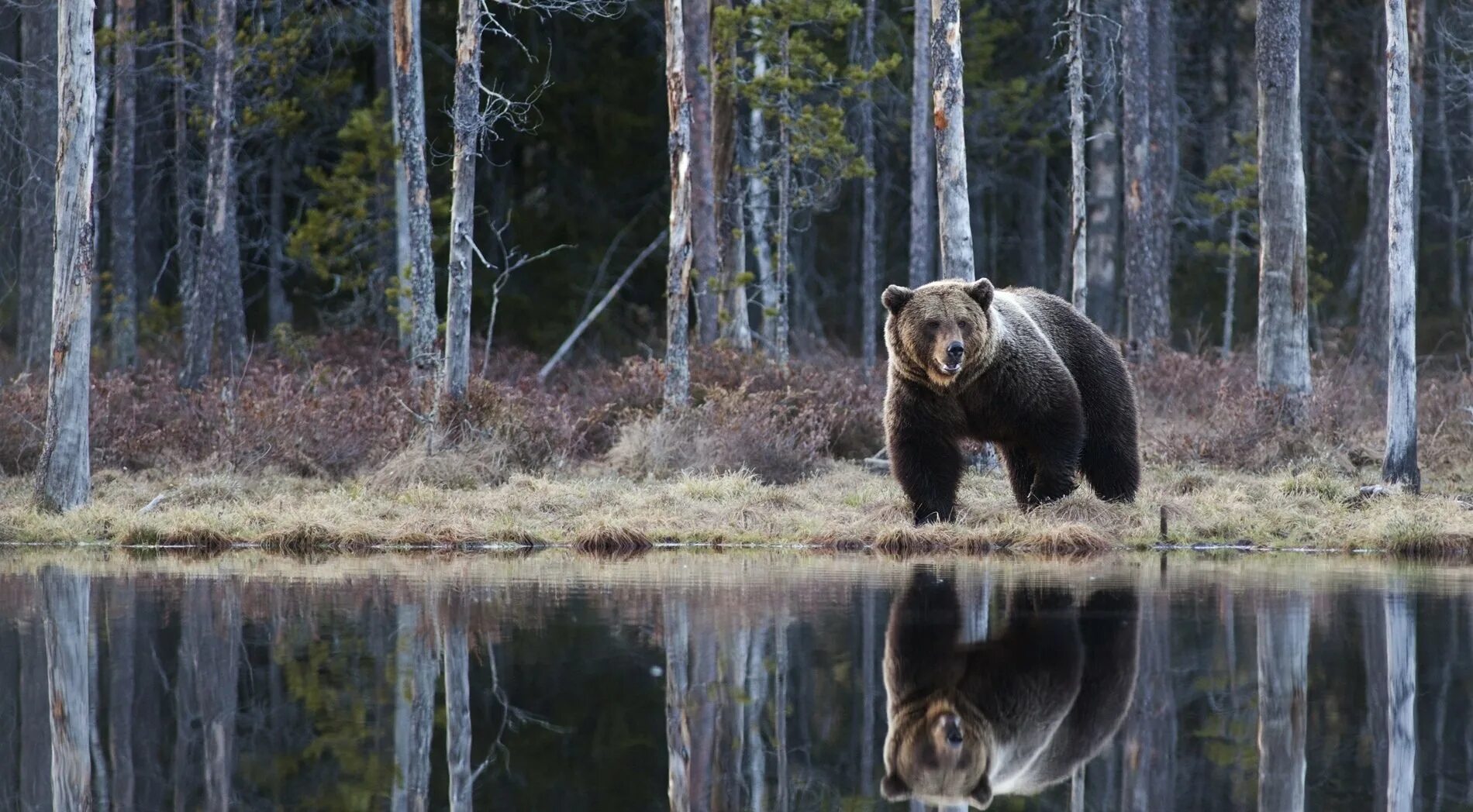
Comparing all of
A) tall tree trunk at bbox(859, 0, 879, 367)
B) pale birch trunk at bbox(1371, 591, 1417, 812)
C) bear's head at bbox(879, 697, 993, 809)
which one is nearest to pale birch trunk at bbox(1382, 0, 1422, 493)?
pale birch trunk at bbox(1371, 591, 1417, 812)

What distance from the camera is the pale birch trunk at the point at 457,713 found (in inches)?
231

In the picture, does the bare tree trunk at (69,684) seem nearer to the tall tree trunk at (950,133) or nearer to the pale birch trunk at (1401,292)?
the tall tree trunk at (950,133)

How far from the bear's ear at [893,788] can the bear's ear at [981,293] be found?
22.0 ft

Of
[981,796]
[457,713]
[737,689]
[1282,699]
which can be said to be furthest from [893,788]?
[1282,699]

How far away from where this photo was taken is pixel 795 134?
26859mm

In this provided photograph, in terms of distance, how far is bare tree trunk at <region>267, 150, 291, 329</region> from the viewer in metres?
31.8

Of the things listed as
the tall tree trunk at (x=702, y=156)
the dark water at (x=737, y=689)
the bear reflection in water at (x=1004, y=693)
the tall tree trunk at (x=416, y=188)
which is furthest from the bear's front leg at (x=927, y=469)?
the tall tree trunk at (x=702, y=156)

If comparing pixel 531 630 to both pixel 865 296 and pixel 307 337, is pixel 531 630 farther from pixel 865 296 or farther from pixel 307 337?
pixel 865 296

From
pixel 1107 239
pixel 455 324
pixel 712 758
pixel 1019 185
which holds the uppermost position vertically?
pixel 1019 185

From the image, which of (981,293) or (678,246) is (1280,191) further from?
(981,293)

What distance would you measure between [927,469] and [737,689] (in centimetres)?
538

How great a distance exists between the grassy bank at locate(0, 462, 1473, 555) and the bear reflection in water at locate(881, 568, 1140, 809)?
2.98 m

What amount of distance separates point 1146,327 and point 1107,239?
13.7ft

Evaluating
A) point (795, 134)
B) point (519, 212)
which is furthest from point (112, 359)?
point (795, 134)
